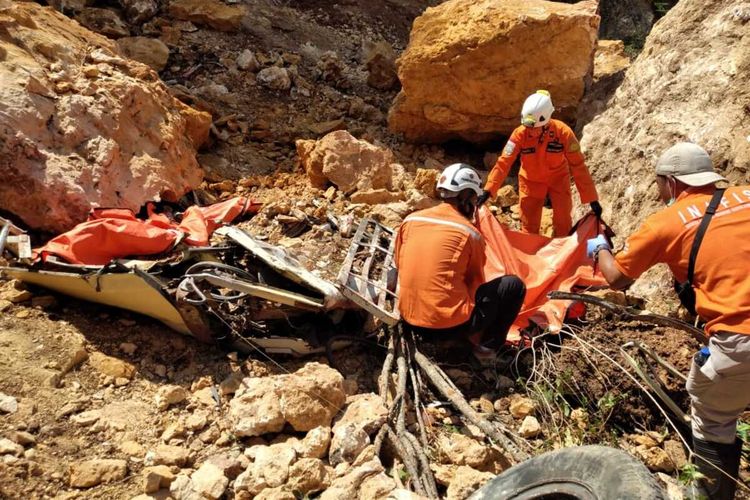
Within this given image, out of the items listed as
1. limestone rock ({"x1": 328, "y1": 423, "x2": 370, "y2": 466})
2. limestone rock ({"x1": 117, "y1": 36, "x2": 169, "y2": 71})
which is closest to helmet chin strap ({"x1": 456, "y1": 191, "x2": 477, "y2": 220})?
limestone rock ({"x1": 328, "y1": 423, "x2": 370, "y2": 466})

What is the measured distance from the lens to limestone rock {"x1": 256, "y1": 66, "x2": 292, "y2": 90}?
7.80m

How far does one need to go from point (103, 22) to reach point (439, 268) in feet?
21.3

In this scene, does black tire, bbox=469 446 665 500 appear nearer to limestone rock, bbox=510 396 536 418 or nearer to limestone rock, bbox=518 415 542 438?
limestone rock, bbox=518 415 542 438

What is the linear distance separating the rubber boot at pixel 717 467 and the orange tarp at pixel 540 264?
1163 millimetres

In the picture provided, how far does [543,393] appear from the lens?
362cm

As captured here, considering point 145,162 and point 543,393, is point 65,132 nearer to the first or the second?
point 145,162

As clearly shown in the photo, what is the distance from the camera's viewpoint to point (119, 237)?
398cm

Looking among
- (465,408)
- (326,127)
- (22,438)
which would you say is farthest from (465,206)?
(326,127)

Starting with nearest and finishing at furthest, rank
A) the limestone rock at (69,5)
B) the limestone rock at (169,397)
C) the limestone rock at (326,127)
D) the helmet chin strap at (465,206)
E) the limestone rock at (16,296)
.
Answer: the limestone rock at (169,397) < the limestone rock at (16,296) < the helmet chin strap at (465,206) < the limestone rock at (326,127) < the limestone rock at (69,5)

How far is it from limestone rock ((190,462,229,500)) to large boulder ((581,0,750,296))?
3.13m

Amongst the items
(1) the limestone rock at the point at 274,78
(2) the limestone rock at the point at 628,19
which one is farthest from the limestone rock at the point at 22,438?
(2) the limestone rock at the point at 628,19

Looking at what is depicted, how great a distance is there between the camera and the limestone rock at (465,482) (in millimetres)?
2877

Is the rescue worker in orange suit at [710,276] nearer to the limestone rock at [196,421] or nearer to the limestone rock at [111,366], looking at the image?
the limestone rock at [196,421]

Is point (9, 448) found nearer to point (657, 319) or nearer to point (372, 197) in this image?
point (657, 319)
